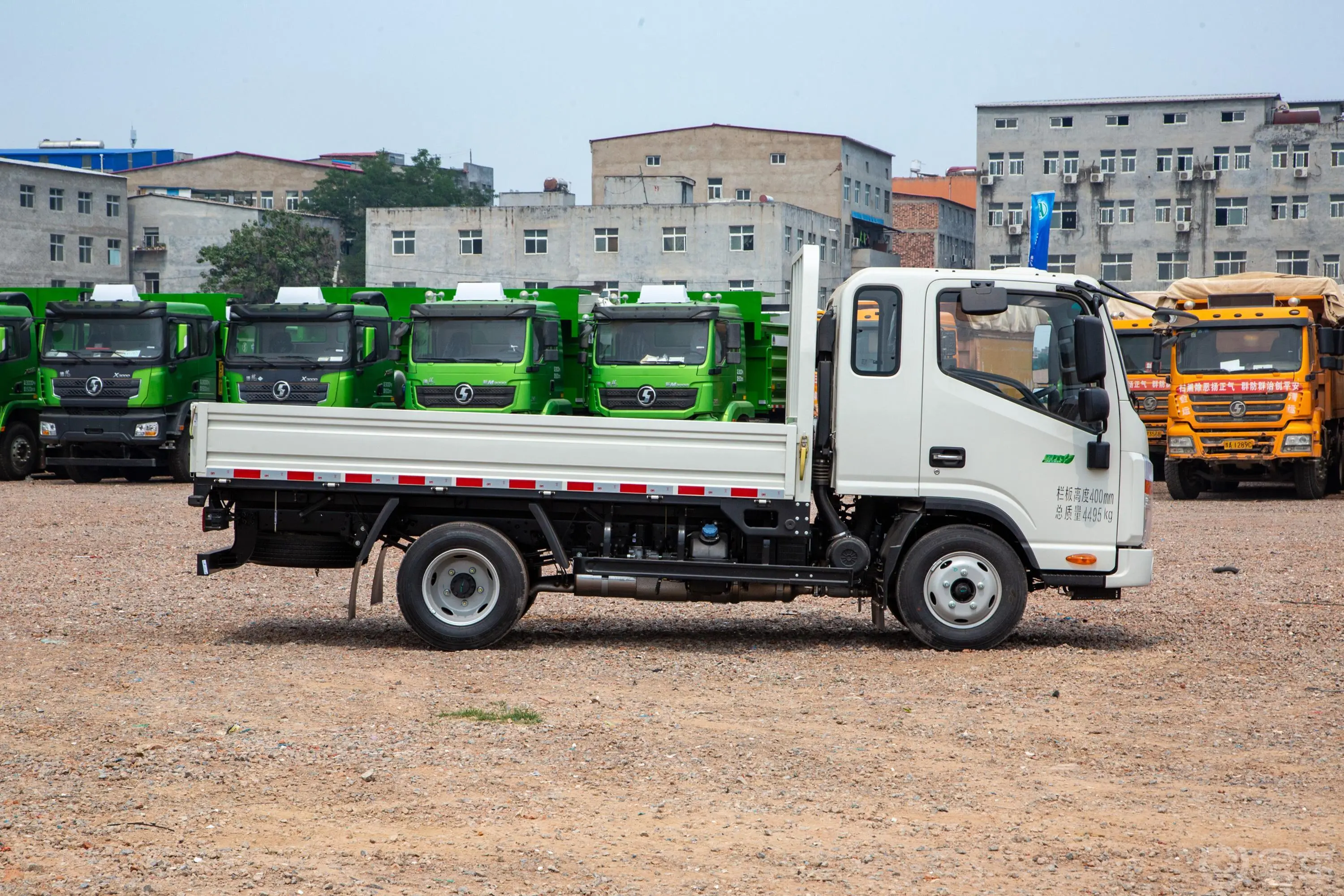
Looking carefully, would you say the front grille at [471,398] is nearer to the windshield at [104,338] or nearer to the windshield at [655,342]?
the windshield at [655,342]

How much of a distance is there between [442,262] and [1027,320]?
6921cm

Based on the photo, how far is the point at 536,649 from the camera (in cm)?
987

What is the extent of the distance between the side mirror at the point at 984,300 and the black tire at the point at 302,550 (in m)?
4.34

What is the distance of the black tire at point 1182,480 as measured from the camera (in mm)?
23906

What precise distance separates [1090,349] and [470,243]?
68.8 metres

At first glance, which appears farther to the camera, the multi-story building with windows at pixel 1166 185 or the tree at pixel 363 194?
the tree at pixel 363 194

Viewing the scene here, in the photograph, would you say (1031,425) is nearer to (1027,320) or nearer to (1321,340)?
(1027,320)

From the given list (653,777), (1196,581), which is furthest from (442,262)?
(653,777)

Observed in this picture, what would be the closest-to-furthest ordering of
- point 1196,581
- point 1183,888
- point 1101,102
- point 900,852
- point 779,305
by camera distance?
point 1183,888
point 900,852
point 1196,581
point 779,305
point 1101,102

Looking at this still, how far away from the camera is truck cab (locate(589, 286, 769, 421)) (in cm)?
1880

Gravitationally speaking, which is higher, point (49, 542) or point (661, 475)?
point (661, 475)

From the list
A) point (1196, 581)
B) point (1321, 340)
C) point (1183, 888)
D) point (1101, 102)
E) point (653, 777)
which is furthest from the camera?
point (1101, 102)

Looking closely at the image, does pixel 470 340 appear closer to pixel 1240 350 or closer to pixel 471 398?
pixel 471 398

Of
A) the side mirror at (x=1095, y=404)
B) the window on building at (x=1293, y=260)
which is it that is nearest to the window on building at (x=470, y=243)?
the window on building at (x=1293, y=260)
